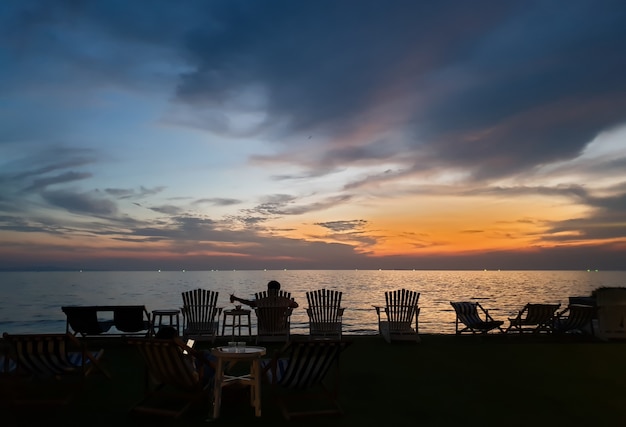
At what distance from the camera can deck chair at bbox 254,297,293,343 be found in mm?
9781

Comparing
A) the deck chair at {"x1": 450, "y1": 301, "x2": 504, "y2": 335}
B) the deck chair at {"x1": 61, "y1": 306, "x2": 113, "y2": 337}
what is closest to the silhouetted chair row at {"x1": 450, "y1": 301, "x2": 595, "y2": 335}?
the deck chair at {"x1": 450, "y1": 301, "x2": 504, "y2": 335}

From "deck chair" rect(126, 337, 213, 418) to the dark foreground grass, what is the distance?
0.50ft

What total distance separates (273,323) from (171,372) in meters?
4.96

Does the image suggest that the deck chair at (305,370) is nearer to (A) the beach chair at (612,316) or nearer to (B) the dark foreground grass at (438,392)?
(B) the dark foreground grass at (438,392)

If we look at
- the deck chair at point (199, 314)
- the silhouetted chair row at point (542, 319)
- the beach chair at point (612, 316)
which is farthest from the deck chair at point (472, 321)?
the deck chair at point (199, 314)

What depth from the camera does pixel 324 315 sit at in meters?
10.7

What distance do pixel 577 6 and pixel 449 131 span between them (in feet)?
18.8

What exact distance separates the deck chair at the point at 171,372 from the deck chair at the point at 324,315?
205 inches

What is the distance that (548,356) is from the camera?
28.8 feet

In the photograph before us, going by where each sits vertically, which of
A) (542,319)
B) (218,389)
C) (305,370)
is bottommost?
(218,389)

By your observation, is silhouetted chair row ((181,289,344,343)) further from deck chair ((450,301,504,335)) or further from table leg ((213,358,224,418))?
table leg ((213,358,224,418))

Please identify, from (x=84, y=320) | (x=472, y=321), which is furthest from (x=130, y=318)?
(x=472, y=321)

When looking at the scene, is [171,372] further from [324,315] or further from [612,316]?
[612,316]

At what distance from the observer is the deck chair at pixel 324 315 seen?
1059 centimetres
